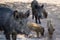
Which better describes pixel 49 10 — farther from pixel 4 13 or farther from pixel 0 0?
pixel 4 13

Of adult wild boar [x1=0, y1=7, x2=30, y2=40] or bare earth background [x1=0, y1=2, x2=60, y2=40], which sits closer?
adult wild boar [x1=0, y1=7, x2=30, y2=40]

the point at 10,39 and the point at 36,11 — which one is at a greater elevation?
the point at 36,11

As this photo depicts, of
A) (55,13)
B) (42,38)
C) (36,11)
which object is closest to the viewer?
(42,38)

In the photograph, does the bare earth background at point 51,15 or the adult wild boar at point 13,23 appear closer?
the adult wild boar at point 13,23

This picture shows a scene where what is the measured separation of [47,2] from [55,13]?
2.15 m

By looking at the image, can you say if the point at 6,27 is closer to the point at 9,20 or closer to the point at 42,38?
the point at 9,20

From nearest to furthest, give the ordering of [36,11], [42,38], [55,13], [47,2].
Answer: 1. [42,38]
2. [36,11]
3. [55,13]
4. [47,2]

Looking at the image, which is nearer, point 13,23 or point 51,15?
point 13,23

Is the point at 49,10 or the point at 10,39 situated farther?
the point at 49,10

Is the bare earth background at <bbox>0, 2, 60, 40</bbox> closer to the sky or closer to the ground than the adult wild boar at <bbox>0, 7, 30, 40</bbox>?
closer to the ground

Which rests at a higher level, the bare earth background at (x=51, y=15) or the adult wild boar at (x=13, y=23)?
the adult wild boar at (x=13, y=23)

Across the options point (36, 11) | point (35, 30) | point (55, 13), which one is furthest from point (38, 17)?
point (55, 13)

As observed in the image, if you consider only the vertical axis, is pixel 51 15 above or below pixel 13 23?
below

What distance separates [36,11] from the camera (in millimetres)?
8414
